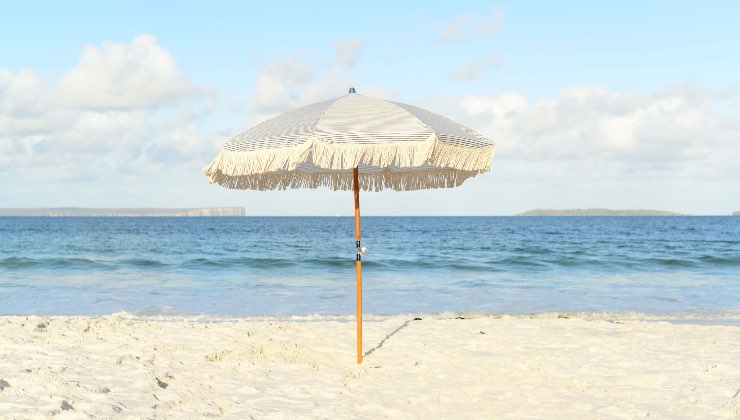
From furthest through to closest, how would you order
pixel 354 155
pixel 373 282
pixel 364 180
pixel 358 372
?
1. pixel 373 282
2. pixel 364 180
3. pixel 358 372
4. pixel 354 155

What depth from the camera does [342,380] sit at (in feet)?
20.3

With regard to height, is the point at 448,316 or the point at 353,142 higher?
the point at 353,142

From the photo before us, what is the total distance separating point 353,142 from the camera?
17.8ft

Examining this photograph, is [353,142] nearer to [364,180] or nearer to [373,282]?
[364,180]

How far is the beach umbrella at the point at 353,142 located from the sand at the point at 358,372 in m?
1.03

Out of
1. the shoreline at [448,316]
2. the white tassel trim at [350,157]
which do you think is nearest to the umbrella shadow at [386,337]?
the shoreline at [448,316]

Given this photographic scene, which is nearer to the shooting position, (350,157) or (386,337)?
(350,157)

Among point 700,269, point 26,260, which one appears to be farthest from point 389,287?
point 26,260

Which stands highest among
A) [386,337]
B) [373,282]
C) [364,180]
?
[364,180]

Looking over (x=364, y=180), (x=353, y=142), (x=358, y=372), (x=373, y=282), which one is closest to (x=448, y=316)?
(x=364, y=180)

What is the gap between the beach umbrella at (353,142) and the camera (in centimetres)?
540

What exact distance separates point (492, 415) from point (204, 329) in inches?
199

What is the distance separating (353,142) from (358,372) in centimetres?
259

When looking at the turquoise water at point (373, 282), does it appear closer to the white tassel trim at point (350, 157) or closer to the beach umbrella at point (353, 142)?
the beach umbrella at point (353, 142)
